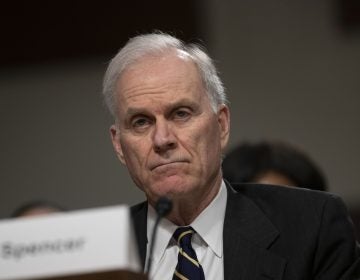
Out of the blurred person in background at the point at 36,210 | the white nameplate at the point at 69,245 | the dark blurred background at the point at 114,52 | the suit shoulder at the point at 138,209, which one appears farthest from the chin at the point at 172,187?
the dark blurred background at the point at 114,52

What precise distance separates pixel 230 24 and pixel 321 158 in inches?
27.9

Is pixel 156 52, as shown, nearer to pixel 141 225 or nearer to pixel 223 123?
pixel 223 123

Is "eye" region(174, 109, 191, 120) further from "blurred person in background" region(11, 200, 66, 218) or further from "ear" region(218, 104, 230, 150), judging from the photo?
"blurred person in background" region(11, 200, 66, 218)

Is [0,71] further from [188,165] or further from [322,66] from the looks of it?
[188,165]

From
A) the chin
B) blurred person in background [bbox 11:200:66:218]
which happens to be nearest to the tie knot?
the chin

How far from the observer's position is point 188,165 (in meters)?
2.10

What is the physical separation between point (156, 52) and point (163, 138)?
10.3 inches

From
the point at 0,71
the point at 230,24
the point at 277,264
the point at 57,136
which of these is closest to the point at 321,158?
the point at 230,24

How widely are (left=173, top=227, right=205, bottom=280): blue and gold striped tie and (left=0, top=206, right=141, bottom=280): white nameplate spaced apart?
1.59 feet

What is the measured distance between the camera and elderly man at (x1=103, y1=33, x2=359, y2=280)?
6.84 ft

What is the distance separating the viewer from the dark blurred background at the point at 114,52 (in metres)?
3.80

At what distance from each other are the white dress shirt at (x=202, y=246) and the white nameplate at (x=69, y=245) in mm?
560

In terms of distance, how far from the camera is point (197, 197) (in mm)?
2174

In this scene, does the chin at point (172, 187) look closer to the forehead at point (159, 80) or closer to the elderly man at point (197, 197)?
the elderly man at point (197, 197)
